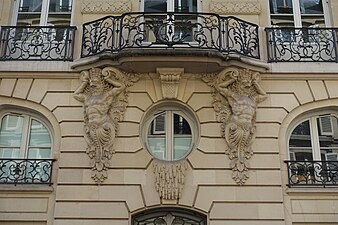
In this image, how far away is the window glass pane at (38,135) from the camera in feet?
30.0

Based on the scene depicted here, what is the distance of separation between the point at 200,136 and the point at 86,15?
12.1 ft

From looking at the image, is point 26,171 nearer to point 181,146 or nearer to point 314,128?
point 181,146

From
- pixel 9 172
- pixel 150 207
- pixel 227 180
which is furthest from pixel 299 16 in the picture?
pixel 9 172

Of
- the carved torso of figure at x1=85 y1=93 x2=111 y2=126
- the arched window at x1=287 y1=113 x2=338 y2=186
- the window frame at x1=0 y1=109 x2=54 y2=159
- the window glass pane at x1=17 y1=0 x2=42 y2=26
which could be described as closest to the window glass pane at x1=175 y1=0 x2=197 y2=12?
the carved torso of figure at x1=85 y1=93 x2=111 y2=126

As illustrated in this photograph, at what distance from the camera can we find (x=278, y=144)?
8.88 meters

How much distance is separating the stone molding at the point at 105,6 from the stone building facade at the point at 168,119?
22mm

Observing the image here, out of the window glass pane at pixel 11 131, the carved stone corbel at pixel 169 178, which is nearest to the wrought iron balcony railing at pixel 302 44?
the carved stone corbel at pixel 169 178

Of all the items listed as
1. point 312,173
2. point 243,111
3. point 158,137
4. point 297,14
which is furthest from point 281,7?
point 158,137

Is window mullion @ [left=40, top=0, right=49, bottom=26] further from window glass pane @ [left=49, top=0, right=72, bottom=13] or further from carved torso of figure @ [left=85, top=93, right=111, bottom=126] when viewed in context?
carved torso of figure @ [left=85, top=93, right=111, bottom=126]

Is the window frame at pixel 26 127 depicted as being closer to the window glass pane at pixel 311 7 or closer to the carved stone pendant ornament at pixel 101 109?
the carved stone pendant ornament at pixel 101 109

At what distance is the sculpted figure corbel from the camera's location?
8633 mm

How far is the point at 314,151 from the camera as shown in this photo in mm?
9055

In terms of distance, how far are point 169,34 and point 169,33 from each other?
4cm

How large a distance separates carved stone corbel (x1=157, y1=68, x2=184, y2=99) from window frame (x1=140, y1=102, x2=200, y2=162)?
0.80 feet
